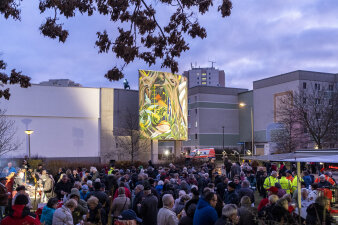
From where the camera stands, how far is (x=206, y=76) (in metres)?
190

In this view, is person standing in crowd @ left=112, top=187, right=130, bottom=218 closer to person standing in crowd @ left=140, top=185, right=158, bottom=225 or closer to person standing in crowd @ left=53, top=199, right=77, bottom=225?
person standing in crowd @ left=140, top=185, right=158, bottom=225

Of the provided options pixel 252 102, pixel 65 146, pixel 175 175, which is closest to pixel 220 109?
pixel 252 102

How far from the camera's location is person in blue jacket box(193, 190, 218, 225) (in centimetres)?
719

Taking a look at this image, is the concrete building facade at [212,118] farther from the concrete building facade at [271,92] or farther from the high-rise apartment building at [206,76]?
the high-rise apartment building at [206,76]

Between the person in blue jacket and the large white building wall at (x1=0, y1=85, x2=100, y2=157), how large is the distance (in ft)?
123

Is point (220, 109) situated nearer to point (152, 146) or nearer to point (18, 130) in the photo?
point (152, 146)

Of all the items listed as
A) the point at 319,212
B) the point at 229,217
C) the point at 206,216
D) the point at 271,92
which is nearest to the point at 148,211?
the point at 206,216

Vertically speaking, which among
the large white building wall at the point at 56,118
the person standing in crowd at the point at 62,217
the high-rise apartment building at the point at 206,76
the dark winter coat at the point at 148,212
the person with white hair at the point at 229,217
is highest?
the high-rise apartment building at the point at 206,76

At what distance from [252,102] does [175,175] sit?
67.1 m

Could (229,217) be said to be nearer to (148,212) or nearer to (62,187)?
(148,212)

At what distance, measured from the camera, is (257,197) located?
2072cm

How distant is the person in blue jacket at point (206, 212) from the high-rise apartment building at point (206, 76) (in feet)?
600

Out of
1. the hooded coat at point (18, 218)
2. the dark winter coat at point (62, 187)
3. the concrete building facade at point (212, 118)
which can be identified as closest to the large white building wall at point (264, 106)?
the concrete building facade at point (212, 118)

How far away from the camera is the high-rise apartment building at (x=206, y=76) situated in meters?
190
